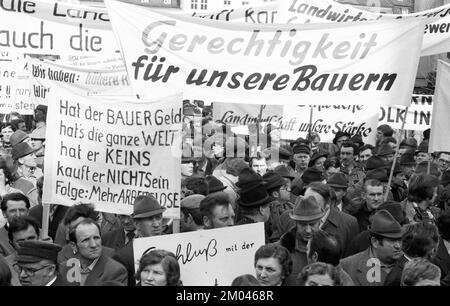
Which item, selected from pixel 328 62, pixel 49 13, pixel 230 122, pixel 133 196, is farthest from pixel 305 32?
pixel 230 122

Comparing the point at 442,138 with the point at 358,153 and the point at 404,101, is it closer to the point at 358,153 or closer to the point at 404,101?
the point at 404,101

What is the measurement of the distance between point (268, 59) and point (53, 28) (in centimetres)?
372

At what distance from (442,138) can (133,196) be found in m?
3.80

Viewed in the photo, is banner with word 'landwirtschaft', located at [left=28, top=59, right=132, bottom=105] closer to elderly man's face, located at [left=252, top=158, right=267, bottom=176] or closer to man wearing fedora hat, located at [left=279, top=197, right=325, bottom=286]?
elderly man's face, located at [left=252, top=158, right=267, bottom=176]

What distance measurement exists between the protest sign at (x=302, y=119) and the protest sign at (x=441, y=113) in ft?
11.2

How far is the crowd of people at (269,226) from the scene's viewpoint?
6.23m

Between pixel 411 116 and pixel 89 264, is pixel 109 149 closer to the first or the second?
pixel 89 264

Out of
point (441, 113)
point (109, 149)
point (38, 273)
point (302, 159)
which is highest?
point (441, 113)

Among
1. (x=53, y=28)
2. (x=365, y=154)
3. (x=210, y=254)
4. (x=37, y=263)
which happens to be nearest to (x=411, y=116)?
(x=365, y=154)

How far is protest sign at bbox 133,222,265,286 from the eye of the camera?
22.6 feet

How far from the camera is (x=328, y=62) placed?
9.59 meters

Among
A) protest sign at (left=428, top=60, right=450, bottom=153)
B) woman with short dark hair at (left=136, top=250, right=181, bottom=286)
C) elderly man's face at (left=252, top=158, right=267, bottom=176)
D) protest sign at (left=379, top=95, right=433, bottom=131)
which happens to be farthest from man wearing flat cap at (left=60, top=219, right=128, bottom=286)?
protest sign at (left=379, top=95, right=433, bottom=131)

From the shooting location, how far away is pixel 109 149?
330 inches

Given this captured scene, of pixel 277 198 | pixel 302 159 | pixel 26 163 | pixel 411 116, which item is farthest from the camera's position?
pixel 411 116
